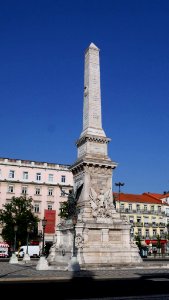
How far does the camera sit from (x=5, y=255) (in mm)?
56344

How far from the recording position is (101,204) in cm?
3045

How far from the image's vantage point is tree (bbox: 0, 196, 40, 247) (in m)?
56.9

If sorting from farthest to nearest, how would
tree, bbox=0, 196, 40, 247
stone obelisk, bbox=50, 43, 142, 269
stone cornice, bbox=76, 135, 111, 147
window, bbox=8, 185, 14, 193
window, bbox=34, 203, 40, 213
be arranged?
window, bbox=34, 203, 40, 213
window, bbox=8, 185, 14, 193
tree, bbox=0, 196, 40, 247
stone cornice, bbox=76, 135, 111, 147
stone obelisk, bbox=50, 43, 142, 269

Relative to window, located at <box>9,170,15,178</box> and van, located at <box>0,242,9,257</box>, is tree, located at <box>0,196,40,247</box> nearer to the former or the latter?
van, located at <box>0,242,9,257</box>

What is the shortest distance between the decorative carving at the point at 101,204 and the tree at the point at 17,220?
28305 mm

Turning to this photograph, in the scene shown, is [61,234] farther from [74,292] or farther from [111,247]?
[74,292]

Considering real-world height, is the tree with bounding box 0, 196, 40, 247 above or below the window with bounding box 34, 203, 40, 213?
below

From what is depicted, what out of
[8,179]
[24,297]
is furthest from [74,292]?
[8,179]

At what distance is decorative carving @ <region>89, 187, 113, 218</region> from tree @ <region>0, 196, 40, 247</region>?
92.9ft

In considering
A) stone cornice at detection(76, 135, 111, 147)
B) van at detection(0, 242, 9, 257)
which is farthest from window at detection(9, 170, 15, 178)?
stone cornice at detection(76, 135, 111, 147)

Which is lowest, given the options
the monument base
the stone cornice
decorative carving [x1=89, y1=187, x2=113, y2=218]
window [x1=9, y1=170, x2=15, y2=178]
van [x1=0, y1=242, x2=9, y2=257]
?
van [x1=0, y1=242, x2=9, y2=257]

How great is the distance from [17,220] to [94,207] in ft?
98.6

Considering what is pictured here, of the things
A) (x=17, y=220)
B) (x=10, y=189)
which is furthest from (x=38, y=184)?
(x=17, y=220)

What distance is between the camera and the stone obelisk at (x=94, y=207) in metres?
28.3
